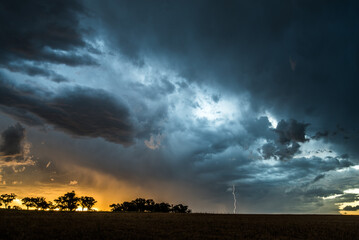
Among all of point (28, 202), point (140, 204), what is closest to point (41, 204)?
point (28, 202)

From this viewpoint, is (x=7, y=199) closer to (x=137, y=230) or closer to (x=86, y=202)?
(x=86, y=202)

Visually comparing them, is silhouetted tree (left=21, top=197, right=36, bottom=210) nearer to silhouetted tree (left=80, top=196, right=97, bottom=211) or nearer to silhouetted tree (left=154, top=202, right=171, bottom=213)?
silhouetted tree (left=80, top=196, right=97, bottom=211)

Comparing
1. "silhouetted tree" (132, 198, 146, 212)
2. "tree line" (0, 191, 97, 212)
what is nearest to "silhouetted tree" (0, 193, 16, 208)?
"tree line" (0, 191, 97, 212)

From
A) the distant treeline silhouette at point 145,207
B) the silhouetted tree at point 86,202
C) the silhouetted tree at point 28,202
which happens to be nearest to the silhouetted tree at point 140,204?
the distant treeline silhouette at point 145,207

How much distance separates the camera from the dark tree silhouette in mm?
159000

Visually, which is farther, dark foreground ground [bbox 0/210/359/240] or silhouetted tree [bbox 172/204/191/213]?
silhouetted tree [bbox 172/204/191/213]

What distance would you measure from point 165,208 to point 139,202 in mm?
19552

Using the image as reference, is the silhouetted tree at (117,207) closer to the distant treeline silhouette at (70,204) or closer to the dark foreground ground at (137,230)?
the distant treeline silhouette at (70,204)

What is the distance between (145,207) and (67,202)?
52513 millimetres

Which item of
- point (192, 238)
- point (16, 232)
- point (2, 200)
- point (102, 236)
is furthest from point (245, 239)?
point (2, 200)

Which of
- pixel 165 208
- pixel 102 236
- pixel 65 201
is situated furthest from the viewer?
pixel 165 208

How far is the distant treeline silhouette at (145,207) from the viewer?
170 m

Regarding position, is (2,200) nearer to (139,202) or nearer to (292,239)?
(139,202)

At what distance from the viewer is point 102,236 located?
3141 centimetres
